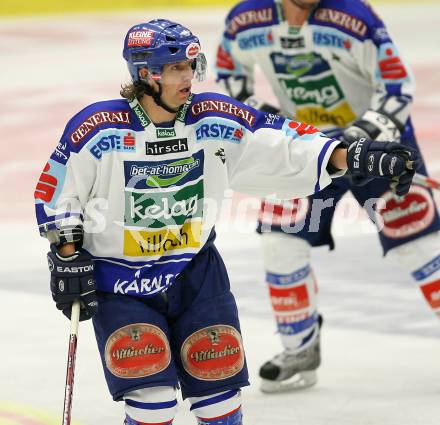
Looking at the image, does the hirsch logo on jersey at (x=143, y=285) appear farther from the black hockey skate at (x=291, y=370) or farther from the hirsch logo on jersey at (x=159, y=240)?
the black hockey skate at (x=291, y=370)

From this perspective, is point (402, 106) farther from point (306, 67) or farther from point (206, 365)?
point (206, 365)

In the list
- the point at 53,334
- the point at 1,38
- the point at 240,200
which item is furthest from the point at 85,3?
the point at 53,334

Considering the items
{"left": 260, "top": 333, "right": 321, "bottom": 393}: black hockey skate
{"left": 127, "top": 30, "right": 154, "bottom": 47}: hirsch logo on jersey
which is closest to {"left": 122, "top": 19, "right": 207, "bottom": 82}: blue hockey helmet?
Answer: {"left": 127, "top": 30, "right": 154, "bottom": 47}: hirsch logo on jersey

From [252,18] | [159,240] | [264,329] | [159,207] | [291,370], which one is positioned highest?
[252,18]

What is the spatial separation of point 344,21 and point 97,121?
1.79 meters

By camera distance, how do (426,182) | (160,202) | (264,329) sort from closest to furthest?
(160,202) → (426,182) → (264,329)

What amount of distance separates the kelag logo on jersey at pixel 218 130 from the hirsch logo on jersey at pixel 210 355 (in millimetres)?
610

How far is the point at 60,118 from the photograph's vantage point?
11234 millimetres

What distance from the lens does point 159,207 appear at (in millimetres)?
4309

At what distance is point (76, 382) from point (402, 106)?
1826mm

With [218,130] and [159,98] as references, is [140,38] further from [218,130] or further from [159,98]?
[218,130]

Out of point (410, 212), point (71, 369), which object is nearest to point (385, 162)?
point (71, 369)

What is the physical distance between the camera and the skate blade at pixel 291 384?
585cm

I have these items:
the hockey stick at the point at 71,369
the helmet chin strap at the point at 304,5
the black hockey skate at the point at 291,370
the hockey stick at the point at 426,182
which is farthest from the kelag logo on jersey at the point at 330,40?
the hockey stick at the point at 71,369
